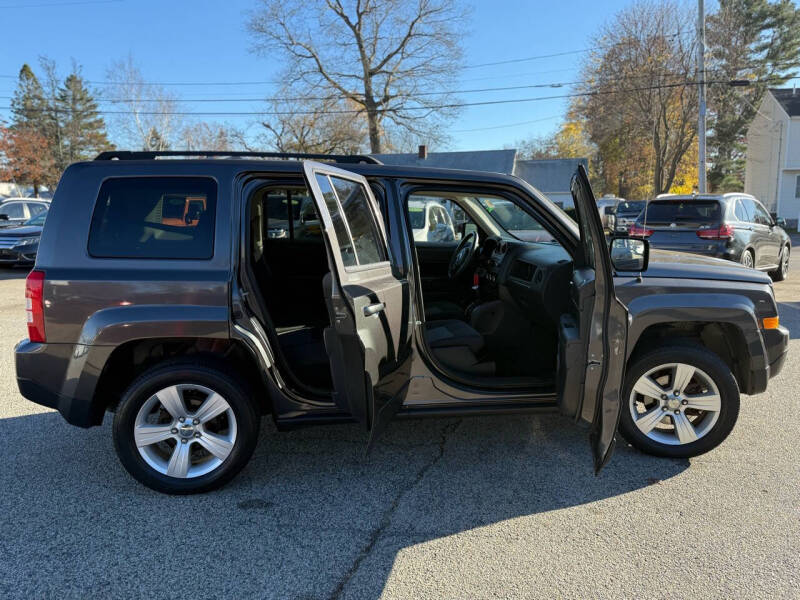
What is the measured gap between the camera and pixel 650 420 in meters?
3.38

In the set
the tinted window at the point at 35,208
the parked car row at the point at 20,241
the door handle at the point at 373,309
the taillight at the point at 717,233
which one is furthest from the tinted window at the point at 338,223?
the tinted window at the point at 35,208

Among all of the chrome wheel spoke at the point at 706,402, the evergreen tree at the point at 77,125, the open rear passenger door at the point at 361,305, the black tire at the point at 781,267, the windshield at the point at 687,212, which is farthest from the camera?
the evergreen tree at the point at 77,125

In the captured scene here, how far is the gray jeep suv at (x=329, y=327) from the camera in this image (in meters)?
2.79

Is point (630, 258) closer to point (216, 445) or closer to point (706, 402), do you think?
point (706, 402)

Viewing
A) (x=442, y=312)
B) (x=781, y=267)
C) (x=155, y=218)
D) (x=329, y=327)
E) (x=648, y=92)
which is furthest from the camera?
(x=648, y=92)

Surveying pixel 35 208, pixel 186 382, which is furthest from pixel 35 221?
pixel 186 382

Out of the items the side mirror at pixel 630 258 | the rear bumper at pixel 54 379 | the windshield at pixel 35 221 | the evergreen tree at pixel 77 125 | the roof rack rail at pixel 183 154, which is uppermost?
the evergreen tree at pixel 77 125

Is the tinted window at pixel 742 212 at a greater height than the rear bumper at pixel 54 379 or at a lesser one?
greater

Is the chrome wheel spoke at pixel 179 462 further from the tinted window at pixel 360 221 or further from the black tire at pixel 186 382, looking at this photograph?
the tinted window at pixel 360 221

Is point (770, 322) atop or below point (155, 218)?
below

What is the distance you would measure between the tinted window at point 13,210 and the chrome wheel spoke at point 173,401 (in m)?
15.6

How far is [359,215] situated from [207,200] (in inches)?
34.4

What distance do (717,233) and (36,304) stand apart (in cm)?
940

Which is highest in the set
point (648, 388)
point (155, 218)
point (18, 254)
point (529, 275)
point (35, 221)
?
point (35, 221)
